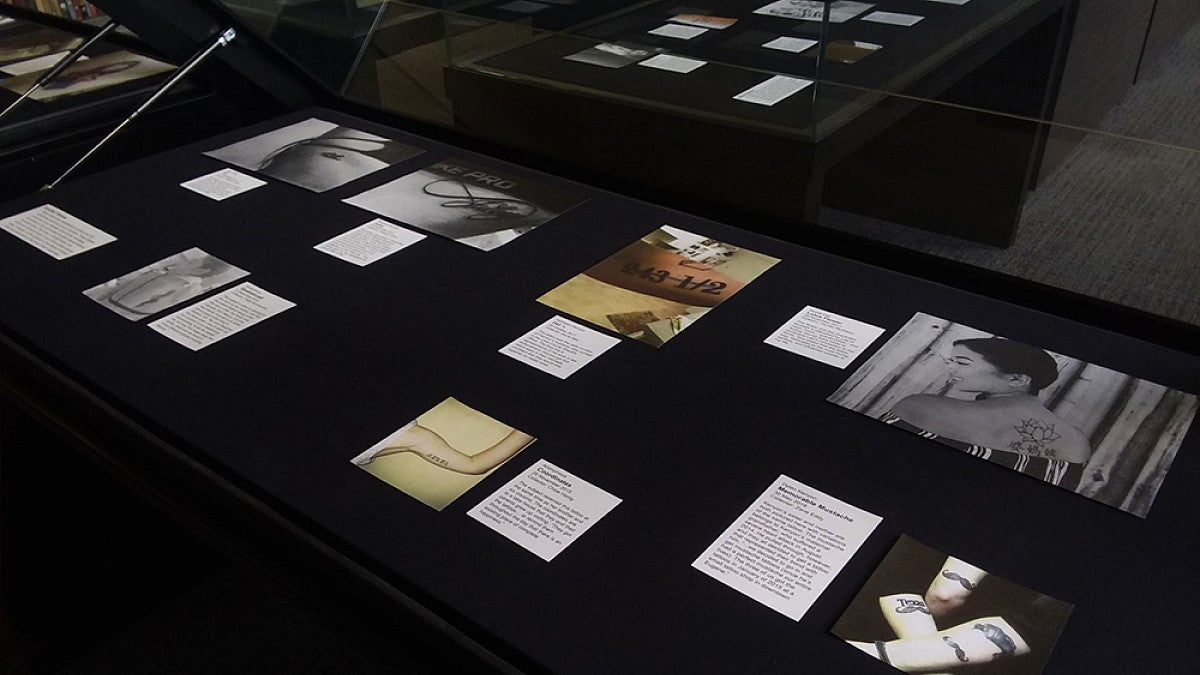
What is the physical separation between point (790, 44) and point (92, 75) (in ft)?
4.70

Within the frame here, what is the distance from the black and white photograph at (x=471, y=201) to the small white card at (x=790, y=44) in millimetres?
574

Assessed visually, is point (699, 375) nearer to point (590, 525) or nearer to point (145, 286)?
point (590, 525)

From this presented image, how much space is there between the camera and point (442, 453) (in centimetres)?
95

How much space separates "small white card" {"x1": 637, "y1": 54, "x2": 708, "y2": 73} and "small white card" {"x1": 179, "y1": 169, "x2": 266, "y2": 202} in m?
0.66

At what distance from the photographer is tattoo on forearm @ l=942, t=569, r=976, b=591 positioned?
773mm

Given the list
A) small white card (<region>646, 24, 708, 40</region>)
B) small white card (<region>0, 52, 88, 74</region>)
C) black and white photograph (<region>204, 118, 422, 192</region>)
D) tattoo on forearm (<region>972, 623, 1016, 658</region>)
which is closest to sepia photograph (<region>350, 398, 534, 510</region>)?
tattoo on forearm (<region>972, 623, 1016, 658</region>)

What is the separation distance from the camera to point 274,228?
1.43m

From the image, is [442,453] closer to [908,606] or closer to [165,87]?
[908,606]

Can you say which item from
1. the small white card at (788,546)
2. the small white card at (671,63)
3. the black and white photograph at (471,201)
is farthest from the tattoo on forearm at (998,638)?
the small white card at (671,63)

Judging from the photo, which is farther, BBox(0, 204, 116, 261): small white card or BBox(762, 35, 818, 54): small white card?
BBox(762, 35, 818, 54): small white card

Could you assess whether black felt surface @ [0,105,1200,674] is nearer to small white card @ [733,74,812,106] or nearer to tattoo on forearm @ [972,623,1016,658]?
tattoo on forearm @ [972,623,1016,658]

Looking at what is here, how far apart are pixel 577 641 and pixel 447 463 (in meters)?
0.26

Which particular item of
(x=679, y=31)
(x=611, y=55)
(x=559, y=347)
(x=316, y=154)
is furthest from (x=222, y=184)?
(x=679, y=31)

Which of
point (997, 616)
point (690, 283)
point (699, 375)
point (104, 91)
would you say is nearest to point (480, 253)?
point (690, 283)
